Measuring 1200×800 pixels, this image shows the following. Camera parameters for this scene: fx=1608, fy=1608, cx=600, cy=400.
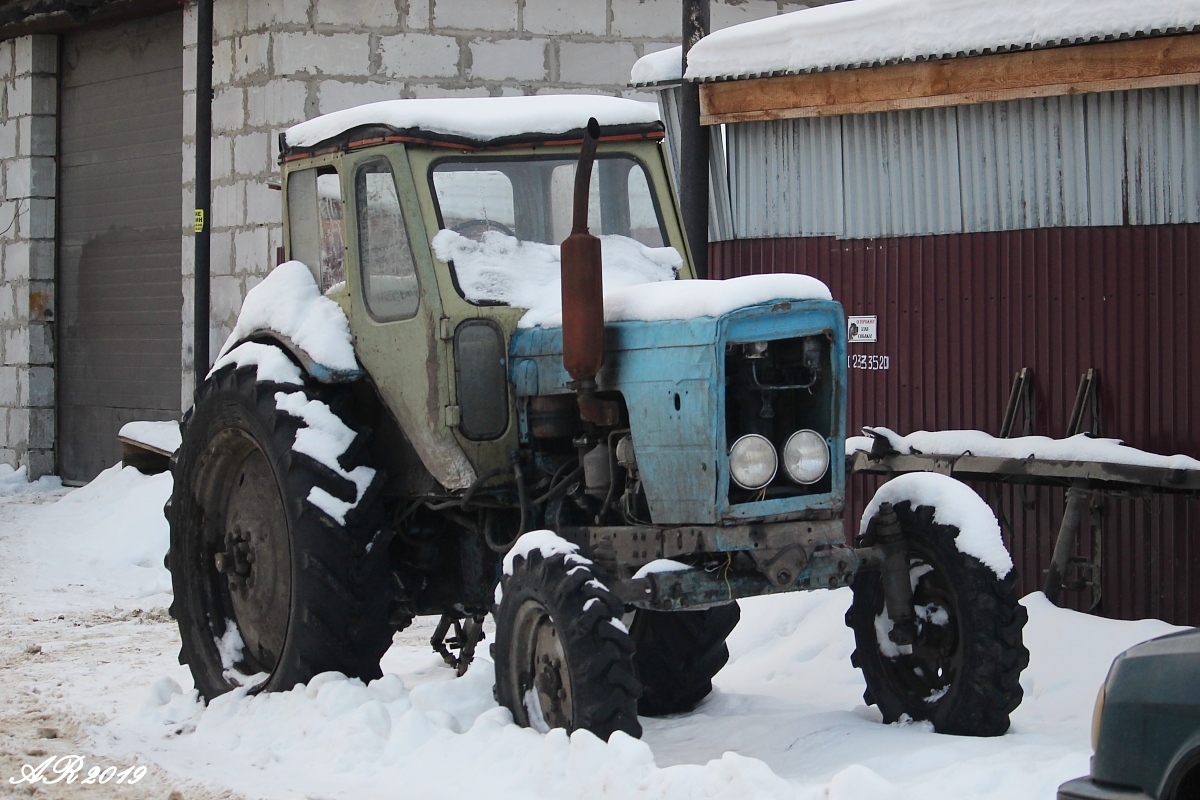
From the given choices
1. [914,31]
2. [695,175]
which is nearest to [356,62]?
[695,175]

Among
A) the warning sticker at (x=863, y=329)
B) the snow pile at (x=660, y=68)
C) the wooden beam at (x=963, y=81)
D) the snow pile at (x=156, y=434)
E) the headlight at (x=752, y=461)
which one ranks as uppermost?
the snow pile at (x=660, y=68)

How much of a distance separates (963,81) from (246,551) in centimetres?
461

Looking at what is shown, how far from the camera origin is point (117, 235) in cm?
1619

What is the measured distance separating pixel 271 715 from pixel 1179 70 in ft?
17.2

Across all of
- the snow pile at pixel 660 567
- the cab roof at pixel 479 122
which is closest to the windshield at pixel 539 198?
the cab roof at pixel 479 122

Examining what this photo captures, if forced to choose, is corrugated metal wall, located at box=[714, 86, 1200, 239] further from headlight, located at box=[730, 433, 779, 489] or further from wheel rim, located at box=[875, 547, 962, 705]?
headlight, located at box=[730, 433, 779, 489]

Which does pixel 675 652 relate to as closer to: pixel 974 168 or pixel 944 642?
pixel 944 642

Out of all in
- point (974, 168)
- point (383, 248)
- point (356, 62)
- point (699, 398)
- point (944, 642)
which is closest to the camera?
point (699, 398)

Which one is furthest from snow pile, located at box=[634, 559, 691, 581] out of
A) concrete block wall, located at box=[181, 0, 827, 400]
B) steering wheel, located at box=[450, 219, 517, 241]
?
concrete block wall, located at box=[181, 0, 827, 400]

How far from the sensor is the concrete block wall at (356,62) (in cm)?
1334

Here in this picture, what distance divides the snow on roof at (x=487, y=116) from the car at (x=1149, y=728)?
3.54 meters

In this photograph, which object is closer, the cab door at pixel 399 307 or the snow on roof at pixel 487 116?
the cab door at pixel 399 307

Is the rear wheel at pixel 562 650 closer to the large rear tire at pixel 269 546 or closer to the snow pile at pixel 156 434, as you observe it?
the large rear tire at pixel 269 546

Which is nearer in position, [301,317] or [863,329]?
[301,317]
